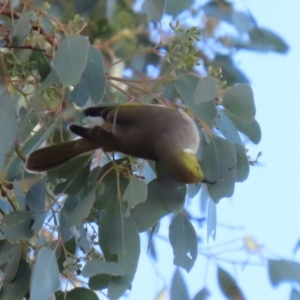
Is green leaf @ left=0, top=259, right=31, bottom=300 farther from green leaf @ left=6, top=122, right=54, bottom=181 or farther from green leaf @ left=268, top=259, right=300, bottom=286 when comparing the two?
green leaf @ left=268, top=259, right=300, bottom=286

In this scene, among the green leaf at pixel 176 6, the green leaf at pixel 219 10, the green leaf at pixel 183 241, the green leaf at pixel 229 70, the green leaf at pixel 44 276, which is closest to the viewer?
the green leaf at pixel 44 276

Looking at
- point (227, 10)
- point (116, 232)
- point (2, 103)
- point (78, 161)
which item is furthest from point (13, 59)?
point (227, 10)

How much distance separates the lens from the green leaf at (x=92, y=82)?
1389mm

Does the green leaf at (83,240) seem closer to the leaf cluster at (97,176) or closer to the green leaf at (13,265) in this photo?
the leaf cluster at (97,176)

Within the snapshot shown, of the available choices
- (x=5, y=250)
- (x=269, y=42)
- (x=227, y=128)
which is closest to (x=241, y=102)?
(x=227, y=128)

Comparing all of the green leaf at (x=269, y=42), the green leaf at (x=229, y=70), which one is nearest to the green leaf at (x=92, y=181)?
the green leaf at (x=269, y=42)

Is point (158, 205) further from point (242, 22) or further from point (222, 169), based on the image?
point (242, 22)

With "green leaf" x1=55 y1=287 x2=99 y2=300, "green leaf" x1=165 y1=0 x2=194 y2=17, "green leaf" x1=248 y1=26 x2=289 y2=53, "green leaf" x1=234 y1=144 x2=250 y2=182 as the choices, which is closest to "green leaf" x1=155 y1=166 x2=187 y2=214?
"green leaf" x1=234 y1=144 x2=250 y2=182

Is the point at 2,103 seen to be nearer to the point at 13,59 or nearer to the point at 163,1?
the point at 13,59

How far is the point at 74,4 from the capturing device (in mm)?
2041

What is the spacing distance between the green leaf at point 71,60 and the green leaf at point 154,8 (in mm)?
188

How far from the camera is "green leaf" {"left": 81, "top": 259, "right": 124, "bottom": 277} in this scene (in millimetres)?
1225

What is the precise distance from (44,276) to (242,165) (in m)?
0.44

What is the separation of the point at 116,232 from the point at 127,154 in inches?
6.1
